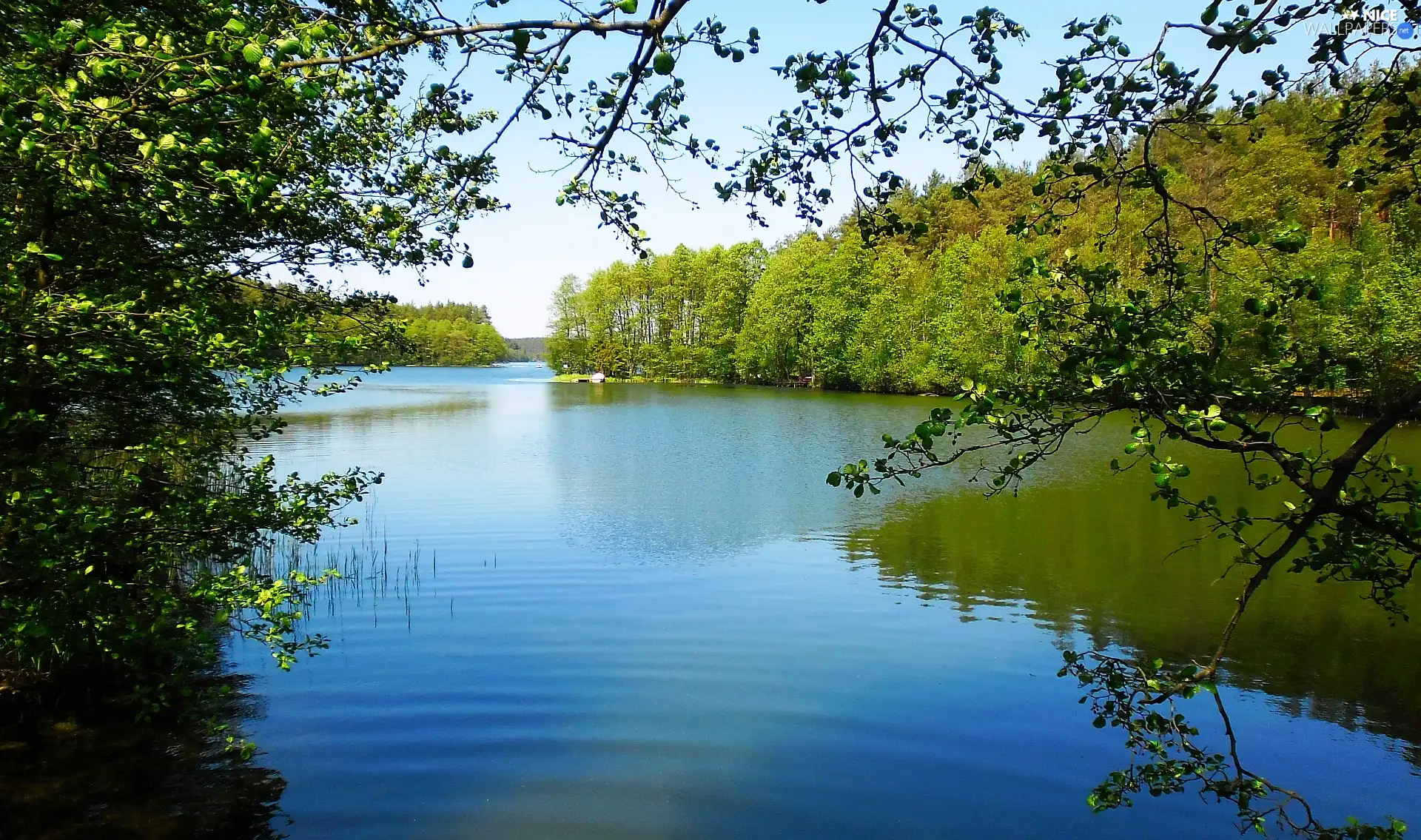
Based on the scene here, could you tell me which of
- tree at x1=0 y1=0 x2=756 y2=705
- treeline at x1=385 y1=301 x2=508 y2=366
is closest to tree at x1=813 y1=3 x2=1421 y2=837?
tree at x1=0 y1=0 x2=756 y2=705

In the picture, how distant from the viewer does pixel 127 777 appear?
586cm

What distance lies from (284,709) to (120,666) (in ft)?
5.61

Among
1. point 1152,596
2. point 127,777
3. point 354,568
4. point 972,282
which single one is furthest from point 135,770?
point 972,282

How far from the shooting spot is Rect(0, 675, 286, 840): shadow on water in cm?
531

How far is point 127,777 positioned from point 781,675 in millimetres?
5674

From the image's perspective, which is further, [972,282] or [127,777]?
[972,282]

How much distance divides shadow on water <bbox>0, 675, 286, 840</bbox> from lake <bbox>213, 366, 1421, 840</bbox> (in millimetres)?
332

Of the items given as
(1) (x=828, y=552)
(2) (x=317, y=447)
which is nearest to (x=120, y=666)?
(1) (x=828, y=552)

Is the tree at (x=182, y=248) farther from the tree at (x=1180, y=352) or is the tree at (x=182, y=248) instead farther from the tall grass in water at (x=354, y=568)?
the tall grass in water at (x=354, y=568)

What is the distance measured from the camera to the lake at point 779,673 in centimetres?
581

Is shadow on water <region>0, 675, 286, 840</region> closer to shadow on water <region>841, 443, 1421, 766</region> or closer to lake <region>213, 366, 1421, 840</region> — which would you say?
lake <region>213, 366, 1421, 840</region>

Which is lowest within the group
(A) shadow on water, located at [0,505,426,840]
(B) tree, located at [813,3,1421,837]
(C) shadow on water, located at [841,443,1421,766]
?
(C) shadow on water, located at [841,443,1421,766]

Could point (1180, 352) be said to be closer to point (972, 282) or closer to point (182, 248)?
point (182, 248)

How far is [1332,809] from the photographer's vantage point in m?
5.79
